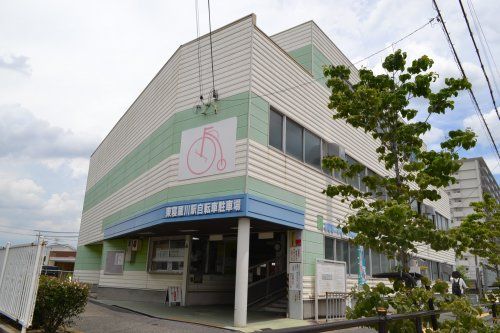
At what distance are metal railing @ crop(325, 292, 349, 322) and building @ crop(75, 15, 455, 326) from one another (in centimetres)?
40

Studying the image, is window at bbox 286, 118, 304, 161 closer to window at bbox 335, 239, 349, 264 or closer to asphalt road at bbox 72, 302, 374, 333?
window at bbox 335, 239, 349, 264

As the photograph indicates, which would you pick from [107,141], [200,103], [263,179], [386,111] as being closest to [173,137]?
[200,103]

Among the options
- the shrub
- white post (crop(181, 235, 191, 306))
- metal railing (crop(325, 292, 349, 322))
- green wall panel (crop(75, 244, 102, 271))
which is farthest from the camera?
green wall panel (crop(75, 244, 102, 271))

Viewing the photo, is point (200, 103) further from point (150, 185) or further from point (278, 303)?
point (278, 303)

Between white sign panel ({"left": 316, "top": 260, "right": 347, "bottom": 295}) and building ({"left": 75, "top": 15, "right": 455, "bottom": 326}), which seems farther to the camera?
white sign panel ({"left": 316, "top": 260, "right": 347, "bottom": 295})

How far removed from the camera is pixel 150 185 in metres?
15.7

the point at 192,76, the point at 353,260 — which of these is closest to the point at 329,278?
the point at 353,260

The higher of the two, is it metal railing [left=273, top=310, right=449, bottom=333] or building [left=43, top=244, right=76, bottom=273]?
building [left=43, top=244, right=76, bottom=273]

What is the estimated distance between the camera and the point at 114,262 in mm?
20281

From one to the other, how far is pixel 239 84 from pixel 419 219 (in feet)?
25.9

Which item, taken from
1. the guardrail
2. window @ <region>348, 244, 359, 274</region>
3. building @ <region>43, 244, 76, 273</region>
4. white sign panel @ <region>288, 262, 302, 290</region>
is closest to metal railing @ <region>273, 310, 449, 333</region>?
the guardrail

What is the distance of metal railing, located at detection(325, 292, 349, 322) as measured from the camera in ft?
44.1

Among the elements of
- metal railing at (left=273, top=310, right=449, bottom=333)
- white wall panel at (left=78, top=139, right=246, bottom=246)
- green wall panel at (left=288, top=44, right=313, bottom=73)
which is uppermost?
green wall panel at (left=288, top=44, right=313, bottom=73)

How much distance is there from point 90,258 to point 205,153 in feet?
61.9
